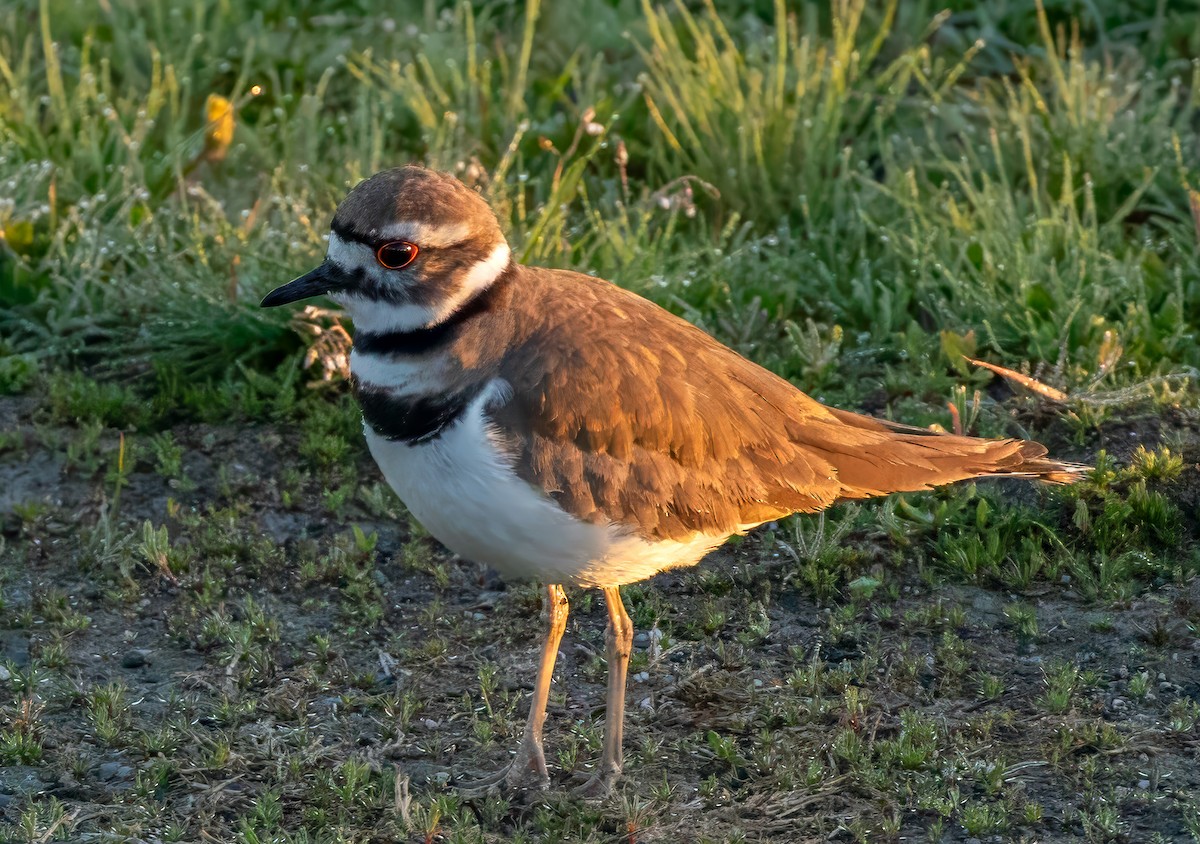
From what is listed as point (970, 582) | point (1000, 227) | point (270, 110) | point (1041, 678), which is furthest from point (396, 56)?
point (1041, 678)

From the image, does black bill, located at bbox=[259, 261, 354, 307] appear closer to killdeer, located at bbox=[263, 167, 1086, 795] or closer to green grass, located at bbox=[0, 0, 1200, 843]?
killdeer, located at bbox=[263, 167, 1086, 795]

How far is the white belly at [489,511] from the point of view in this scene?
11.9 feet

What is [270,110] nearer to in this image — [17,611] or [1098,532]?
[17,611]

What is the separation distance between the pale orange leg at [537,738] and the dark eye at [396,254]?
0.98 metres

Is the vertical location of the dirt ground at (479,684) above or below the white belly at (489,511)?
below

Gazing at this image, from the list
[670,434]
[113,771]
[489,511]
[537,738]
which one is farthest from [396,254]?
[113,771]

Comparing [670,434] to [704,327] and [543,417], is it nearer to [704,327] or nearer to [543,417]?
[543,417]

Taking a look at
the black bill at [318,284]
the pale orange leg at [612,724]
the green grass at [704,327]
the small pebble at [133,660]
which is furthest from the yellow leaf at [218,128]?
the pale orange leg at [612,724]

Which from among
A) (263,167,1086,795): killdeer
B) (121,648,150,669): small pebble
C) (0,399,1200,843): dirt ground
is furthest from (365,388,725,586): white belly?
(121,648,150,669): small pebble

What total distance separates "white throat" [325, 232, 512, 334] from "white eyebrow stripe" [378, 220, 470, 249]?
8cm

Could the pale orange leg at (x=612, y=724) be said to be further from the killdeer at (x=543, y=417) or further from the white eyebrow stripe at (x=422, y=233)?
the white eyebrow stripe at (x=422, y=233)

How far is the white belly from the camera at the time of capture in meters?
3.62

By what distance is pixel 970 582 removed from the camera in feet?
16.0

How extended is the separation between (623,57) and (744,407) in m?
4.03
